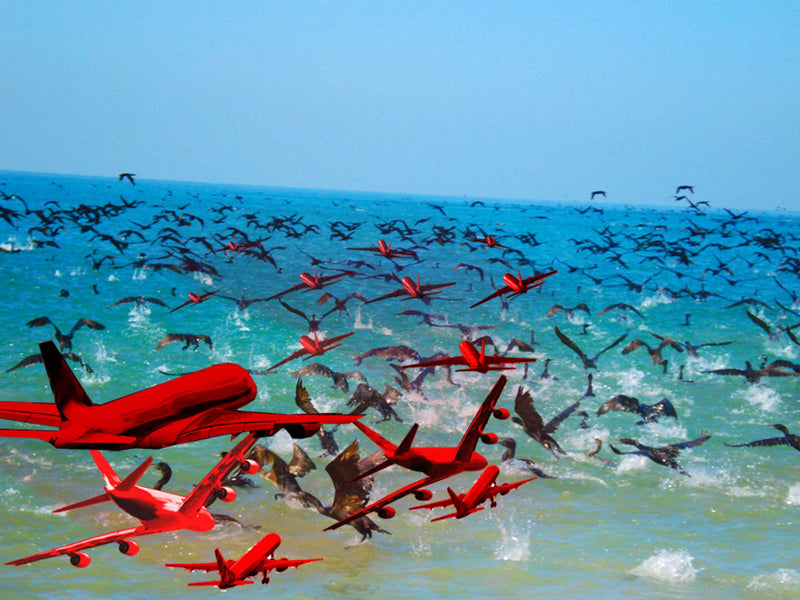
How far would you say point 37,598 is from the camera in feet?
33.7

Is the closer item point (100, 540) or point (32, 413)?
point (32, 413)

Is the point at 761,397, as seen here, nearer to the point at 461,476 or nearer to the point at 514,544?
the point at 461,476

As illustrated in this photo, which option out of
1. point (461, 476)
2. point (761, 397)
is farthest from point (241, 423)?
point (761, 397)

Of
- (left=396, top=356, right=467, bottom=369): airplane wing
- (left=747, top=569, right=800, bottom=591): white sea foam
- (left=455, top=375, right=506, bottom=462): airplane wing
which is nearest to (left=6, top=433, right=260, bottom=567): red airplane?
(left=396, top=356, right=467, bottom=369): airplane wing

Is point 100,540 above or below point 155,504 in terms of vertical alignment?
below

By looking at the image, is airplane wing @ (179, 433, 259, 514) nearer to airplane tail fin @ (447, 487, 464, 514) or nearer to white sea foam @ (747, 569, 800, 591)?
airplane tail fin @ (447, 487, 464, 514)

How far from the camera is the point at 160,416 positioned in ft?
5.06

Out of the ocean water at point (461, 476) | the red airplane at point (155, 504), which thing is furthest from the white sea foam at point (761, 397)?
the red airplane at point (155, 504)

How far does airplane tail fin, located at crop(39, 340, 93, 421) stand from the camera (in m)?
1.60

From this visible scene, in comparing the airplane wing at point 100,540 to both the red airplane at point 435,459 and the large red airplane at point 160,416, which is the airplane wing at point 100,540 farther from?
the red airplane at point 435,459

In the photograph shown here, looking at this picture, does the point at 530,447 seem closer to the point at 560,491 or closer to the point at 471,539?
the point at 560,491

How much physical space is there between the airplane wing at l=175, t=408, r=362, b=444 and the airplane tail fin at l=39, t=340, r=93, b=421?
26 cm

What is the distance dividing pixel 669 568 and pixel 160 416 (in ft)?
44.2

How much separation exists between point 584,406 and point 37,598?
1954 centimetres
